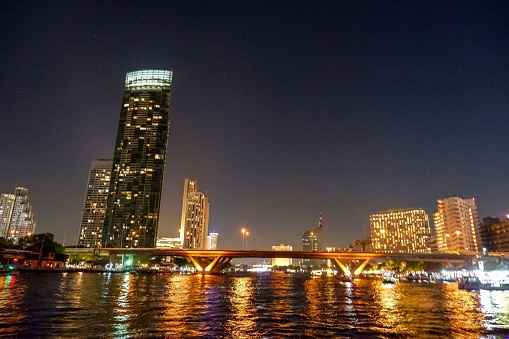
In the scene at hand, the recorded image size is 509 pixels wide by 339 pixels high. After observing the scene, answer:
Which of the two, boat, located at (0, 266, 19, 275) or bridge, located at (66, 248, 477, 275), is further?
bridge, located at (66, 248, 477, 275)

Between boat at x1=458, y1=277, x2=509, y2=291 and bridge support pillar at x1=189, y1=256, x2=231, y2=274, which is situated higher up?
bridge support pillar at x1=189, y1=256, x2=231, y2=274

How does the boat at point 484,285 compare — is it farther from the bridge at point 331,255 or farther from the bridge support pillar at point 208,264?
the bridge support pillar at point 208,264

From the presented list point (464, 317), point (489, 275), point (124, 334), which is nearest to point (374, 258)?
point (489, 275)

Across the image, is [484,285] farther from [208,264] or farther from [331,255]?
[208,264]

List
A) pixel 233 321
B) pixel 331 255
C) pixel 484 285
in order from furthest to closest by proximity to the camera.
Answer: pixel 331 255
pixel 484 285
pixel 233 321

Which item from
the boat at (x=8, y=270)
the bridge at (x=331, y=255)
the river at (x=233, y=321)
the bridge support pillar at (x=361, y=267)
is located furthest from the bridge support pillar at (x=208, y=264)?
the river at (x=233, y=321)

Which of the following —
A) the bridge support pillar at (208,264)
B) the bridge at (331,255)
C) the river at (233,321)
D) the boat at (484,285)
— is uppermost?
the bridge at (331,255)

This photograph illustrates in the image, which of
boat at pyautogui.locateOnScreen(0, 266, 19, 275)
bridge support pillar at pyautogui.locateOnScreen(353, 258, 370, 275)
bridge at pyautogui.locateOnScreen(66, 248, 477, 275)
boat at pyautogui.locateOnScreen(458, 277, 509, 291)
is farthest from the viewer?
bridge support pillar at pyautogui.locateOnScreen(353, 258, 370, 275)

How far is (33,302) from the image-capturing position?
4359 cm

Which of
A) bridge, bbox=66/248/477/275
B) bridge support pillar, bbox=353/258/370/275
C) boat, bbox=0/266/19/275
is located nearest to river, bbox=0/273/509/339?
boat, bbox=0/266/19/275

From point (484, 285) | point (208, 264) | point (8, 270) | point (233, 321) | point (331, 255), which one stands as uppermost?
point (331, 255)

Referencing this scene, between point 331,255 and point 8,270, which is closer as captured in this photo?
point 8,270

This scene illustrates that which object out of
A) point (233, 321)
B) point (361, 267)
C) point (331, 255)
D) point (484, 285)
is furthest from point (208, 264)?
point (233, 321)

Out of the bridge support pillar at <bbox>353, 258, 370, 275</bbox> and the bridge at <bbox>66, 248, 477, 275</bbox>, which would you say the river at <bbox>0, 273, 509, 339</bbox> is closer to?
the bridge at <bbox>66, 248, 477, 275</bbox>
